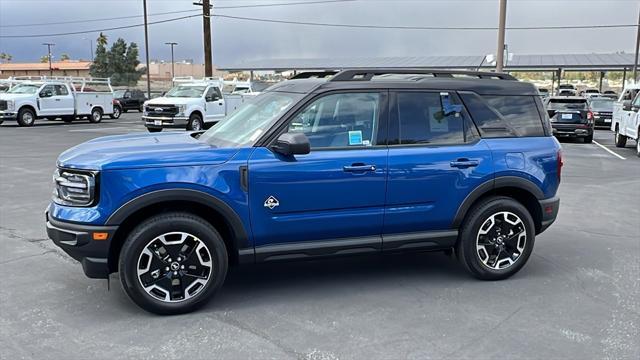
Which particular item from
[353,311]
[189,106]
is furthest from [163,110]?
[353,311]

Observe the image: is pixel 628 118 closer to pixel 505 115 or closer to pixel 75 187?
pixel 505 115

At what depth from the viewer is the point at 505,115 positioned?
5176 millimetres

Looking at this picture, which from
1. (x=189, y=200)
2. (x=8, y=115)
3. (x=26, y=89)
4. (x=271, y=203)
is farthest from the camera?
(x=26, y=89)

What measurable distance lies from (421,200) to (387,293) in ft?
2.75

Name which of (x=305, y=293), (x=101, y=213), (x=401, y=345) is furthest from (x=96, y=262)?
(x=401, y=345)

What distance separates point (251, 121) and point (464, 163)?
1858 mm

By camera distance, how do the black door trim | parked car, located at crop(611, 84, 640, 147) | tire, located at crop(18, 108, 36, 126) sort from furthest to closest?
tire, located at crop(18, 108, 36, 126)
parked car, located at crop(611, 84, 640, 147)
the black door trim

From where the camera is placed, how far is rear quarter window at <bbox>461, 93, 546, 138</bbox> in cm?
507

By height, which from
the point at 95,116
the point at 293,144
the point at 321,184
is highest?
the point at 293,144

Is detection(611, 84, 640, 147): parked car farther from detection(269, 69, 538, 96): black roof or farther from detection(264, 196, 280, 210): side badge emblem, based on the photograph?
detection(264, 196, 280, 210): side badge emblem

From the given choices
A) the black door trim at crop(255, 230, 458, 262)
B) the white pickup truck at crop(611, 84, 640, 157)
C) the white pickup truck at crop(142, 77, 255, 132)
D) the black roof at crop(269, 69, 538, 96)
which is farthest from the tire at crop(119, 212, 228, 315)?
the white pickup truck at crop(142, 77, 255, 132)

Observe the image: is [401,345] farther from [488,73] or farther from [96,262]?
[488,73]

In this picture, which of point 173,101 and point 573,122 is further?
point 173,101

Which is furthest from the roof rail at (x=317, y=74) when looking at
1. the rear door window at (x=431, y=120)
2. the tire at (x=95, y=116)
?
the tire at (x=95, y=116)
